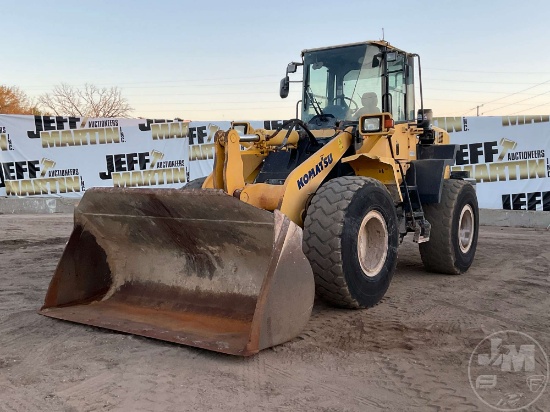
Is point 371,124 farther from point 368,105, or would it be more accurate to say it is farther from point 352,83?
point 352,83

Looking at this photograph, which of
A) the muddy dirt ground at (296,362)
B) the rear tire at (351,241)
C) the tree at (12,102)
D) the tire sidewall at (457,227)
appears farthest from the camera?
the tree at (12,102)

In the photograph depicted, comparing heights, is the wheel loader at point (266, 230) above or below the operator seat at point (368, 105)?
below

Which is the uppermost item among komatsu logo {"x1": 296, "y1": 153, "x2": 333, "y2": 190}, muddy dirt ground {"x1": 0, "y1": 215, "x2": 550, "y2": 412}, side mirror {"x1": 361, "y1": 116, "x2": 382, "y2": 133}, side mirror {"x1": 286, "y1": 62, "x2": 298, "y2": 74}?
side mirror {"x1": 286, "y1": 62, "x2": 298, "y2": 74}

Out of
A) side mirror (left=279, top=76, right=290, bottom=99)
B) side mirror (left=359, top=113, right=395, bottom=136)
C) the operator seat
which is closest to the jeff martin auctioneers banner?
side mirror (left=279, top=76, right=290, bottom=99)

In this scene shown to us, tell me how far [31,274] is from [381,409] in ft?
16.7

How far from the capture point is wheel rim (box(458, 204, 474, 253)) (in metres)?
7.41

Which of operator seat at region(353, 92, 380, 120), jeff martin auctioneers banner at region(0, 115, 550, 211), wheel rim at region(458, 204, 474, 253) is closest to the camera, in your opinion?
operator seat at region(353, 92, 380, 120)

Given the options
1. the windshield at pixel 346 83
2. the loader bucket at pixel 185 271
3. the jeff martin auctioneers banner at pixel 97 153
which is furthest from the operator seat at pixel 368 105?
the jeff martin auctioneers banner at pixel 97 153

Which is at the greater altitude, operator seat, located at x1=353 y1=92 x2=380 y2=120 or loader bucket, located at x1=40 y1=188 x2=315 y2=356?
operator seat, located at x1=353 y1=92 x2=380 y2=120

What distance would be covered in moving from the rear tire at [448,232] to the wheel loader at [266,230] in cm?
41

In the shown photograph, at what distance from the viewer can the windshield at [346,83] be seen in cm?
636

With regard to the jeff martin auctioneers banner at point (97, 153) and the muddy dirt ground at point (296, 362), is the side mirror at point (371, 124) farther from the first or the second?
the jeff martin auctioneers banner at point (97, 153)

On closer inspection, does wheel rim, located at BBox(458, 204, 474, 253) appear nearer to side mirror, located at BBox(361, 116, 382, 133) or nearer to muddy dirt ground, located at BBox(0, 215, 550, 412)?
muddy dirt ground, located at BBox(0, 215, 550, 412)

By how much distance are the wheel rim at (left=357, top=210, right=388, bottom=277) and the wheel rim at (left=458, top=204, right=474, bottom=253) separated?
2.43 meters
